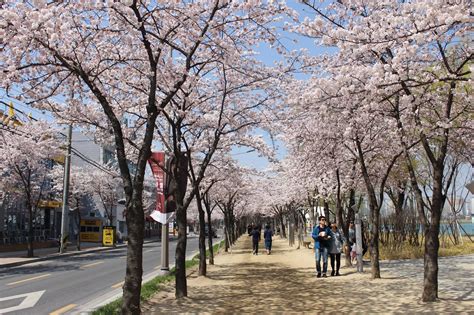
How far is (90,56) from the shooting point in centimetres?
869

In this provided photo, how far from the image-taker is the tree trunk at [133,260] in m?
6.83

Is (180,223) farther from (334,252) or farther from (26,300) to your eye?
(334,252)

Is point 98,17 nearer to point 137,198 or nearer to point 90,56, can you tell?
point 90,56

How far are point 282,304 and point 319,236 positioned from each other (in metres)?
4.75

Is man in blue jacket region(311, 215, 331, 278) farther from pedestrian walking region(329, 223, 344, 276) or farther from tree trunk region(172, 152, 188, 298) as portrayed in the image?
tree trunk region(172, 152, 188, 298)

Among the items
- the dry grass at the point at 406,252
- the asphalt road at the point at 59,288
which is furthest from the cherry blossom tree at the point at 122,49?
the dry grass at the point at 406,252

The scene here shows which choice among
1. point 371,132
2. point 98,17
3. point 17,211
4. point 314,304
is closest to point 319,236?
point 371,132

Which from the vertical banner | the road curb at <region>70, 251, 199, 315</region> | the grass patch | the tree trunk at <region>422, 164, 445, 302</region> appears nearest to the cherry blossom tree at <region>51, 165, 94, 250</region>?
the vertical banner

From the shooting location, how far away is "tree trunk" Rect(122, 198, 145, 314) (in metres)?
6.83

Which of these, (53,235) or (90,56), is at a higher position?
(90,56)

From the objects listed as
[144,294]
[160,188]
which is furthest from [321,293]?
[160,188]

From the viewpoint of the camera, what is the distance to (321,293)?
10867mm

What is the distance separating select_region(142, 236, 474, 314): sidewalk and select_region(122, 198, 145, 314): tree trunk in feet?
7.89

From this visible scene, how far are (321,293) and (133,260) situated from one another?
555cm
